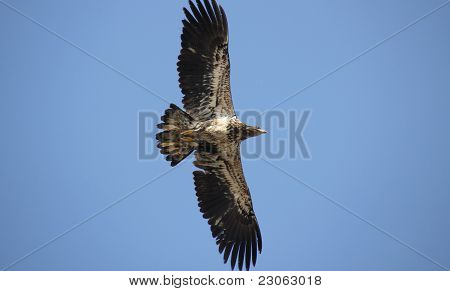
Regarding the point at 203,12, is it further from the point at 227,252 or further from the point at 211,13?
the point at 227,252

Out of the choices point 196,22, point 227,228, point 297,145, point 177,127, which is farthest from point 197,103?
point 297,145

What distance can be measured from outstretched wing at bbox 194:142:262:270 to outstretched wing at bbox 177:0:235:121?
0.95 m

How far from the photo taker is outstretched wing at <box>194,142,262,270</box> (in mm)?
15883

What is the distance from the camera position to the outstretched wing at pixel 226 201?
15.9 meters

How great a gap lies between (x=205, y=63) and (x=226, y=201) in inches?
124

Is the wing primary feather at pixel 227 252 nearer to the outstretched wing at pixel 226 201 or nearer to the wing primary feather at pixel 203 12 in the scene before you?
the outstretched wing at pixel 226 201

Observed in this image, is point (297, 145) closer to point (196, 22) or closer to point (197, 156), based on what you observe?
point (197, 156)

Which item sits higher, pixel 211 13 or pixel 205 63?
pixel 211 13

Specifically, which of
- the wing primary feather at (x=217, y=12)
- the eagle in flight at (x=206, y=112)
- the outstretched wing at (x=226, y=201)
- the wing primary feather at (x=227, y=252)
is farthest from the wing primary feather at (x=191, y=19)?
the wing primary feather at (x=227, y=252)

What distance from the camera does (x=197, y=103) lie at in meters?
15.4

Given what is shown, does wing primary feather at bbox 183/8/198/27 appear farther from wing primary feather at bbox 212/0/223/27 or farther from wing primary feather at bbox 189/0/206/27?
wing primary feather at bbox 212/0/223/27

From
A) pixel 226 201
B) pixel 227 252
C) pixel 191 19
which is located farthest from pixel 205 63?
pixel 227 252

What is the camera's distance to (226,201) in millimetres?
16219

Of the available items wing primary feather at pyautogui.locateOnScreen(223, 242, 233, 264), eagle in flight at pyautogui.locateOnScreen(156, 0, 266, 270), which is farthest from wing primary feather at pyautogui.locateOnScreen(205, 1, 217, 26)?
wing primary feather at pyautogui.locateOnScreen(223, 242, 233, 264)
